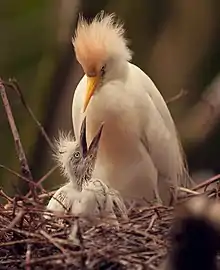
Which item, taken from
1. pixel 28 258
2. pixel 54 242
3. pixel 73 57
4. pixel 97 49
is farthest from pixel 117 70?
pixel 73 57

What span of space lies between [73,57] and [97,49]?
164 cm

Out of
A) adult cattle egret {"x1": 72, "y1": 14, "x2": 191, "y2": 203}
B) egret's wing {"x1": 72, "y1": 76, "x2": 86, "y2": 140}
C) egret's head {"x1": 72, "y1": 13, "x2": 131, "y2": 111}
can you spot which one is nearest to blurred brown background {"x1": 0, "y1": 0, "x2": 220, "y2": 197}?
adult cattle egret {"x1": 72, "y1": 14, "x2": 191, "y2": 203}

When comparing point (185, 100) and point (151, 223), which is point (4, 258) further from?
point (185, 100)

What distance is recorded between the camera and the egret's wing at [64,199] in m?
2.96

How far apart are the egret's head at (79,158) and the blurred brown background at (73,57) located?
1.23m

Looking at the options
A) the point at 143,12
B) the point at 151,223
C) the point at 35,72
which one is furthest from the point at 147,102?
the point at 35,72

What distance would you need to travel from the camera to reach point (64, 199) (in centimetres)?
304

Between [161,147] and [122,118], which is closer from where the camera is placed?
[122,118]

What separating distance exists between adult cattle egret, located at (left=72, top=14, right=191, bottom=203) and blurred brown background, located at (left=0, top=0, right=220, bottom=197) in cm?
88

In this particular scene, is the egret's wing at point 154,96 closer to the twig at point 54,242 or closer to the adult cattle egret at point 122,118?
the adult cattle egret at point 122,118

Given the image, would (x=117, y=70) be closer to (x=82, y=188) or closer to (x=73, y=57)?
(x=82, y=188)

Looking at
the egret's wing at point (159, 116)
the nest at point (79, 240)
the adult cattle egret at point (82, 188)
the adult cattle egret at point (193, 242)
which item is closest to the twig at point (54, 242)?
the nest at point (79, 240)

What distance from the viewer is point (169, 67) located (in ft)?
18.3

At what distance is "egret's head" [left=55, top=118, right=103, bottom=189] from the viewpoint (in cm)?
325
